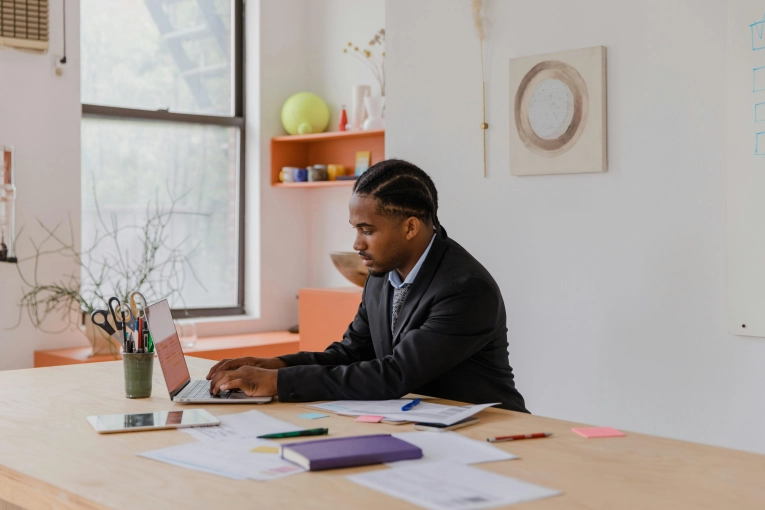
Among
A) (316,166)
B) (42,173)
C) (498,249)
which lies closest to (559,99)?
(498,249)

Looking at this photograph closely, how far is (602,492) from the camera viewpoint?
1.17 metres

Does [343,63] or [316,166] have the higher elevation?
[343,63]

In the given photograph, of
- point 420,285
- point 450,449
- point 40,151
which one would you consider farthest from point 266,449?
point 40,151

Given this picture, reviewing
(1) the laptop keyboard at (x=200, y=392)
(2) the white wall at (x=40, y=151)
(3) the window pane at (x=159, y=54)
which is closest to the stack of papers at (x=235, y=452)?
(1) the laptop keyboard at (x=200, y=392)

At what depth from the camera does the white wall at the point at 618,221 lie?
8.34ft

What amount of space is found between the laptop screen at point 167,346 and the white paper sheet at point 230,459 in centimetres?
44

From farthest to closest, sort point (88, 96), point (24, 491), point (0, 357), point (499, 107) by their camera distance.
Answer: point (88, 96) < point (0, 357) < point (499, 107) < point (24, 491)

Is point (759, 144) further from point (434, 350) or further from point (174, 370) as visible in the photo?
point (174, 370)

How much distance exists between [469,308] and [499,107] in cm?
125

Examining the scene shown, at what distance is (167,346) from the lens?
1.92 meters

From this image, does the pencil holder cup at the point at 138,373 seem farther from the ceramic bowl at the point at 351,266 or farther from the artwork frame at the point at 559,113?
the ceramic bowl at the point at 351,266

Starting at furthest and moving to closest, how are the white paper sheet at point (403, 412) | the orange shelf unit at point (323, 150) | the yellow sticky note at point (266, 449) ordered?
the orange shelf unit at point (323, 150)
the white paper sheet at point (403, 412)
the yellow sticky note at point (266, 449)

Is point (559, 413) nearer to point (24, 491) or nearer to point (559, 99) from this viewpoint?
point (559, 99)

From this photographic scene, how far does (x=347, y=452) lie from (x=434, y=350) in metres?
0.67
